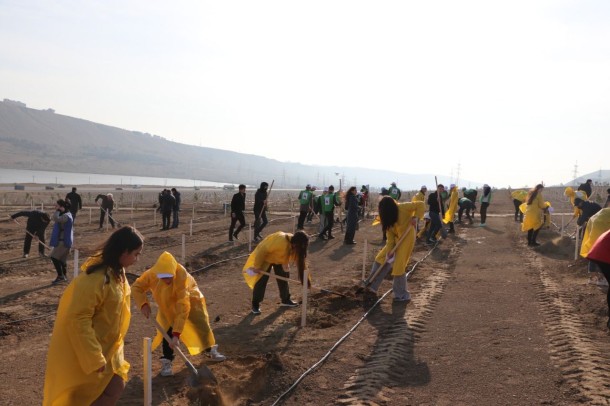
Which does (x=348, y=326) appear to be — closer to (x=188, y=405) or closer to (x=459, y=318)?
(x=459, y=318)

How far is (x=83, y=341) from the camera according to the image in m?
3.44

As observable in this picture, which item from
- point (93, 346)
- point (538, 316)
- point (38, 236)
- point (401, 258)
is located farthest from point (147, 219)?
point (93, 346)

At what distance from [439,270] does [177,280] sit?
7753 millimetres

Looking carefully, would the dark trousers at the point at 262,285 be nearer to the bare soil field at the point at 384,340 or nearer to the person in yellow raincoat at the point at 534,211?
the bare soil field at the point at 384,340

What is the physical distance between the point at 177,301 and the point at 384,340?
2.78 m

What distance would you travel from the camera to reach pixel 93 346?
3459 millimetres

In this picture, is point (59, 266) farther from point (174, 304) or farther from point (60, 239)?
point (174, 304)

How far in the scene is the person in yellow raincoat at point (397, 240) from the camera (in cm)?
875

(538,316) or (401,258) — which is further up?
(401,258)

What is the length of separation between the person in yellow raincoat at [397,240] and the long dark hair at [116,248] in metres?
5.55

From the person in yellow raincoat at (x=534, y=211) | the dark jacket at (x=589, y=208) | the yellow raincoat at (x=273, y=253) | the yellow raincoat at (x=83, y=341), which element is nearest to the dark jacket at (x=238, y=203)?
the yellow raincoat at (x=273, y=253)

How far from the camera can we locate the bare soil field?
529 cm

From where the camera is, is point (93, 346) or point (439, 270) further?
Answer: point (439, 270)

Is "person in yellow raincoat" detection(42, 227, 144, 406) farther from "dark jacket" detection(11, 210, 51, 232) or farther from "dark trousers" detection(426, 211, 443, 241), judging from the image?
"dark trousers" detection(426, 211, 443, 241)
